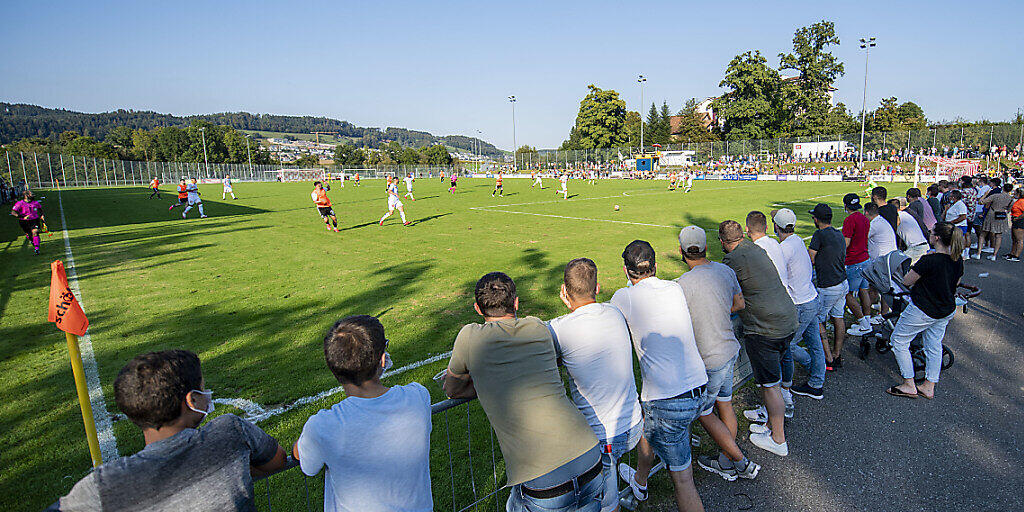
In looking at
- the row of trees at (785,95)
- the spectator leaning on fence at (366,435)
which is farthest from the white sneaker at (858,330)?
the row of trees at (785,95)

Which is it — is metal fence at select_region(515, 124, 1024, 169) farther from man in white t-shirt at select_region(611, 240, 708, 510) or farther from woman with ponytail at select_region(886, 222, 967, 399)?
man in white t-shirt at select_region(611, 240, 708, 510)

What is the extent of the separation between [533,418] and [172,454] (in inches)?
58.2

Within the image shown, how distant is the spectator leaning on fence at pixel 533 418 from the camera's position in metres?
2.46

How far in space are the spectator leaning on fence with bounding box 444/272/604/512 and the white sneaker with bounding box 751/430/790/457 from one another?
2.45m

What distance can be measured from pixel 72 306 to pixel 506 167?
9107cm

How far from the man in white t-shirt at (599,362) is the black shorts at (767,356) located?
5.94 feet

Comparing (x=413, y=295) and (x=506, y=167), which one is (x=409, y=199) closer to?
(x=413, y=295)

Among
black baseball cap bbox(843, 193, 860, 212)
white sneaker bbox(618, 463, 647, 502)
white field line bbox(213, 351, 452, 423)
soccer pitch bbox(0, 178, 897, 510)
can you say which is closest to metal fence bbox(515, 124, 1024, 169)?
soccer pitch bbox(0, 178, 897, 510)

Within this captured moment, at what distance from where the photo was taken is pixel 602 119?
91875mm

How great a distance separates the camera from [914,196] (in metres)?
9.22

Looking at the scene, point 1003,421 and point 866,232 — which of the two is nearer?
point 1003,421

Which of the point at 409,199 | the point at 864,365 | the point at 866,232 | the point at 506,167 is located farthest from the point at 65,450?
the point at 506,167

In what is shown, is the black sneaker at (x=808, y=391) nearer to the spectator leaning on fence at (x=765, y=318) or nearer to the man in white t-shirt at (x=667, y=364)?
the spectator leaning on fence at (x=765, y=318)

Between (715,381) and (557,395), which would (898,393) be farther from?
(557,395)
